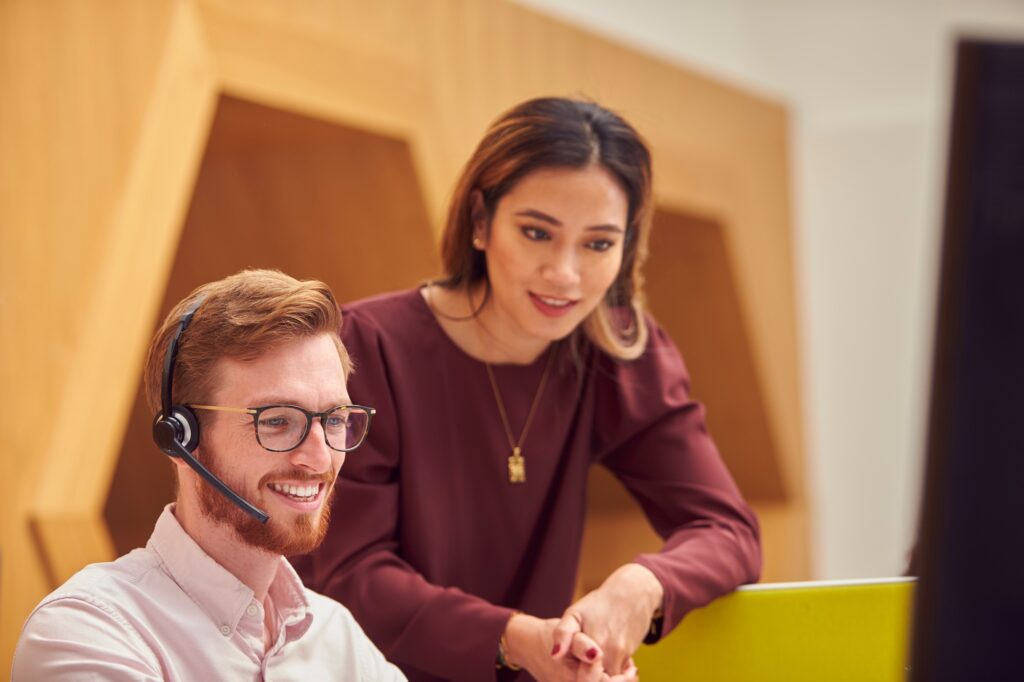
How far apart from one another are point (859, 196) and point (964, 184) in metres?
5.53

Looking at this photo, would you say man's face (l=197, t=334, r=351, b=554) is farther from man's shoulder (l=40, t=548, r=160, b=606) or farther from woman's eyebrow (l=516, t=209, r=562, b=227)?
woman's eyebrow (l=516, t=209, r=562, b=227)

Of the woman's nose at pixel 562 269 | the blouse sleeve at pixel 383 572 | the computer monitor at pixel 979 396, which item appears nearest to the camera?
the computer monitor at pixel 979 396

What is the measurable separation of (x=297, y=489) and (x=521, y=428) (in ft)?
2.18

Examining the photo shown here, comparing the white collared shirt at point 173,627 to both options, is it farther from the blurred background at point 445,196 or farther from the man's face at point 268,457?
the blurred background at point 445,196

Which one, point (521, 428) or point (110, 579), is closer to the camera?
point (110, 579)

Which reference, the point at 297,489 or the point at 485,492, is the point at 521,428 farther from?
the point at 297,489

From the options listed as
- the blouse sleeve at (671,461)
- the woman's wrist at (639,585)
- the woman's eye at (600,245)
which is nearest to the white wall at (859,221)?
the blouse sleeve at (671,461)

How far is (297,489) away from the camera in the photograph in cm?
105

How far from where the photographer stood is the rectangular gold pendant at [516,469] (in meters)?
1.66

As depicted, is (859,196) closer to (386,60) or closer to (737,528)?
(386,60)

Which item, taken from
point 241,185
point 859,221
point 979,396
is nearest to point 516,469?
point 979,396

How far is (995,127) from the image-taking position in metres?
0.51

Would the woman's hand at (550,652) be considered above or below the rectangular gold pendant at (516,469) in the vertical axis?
below

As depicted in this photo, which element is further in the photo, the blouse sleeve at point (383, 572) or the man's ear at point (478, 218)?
the man's ear at point (478, 218)
